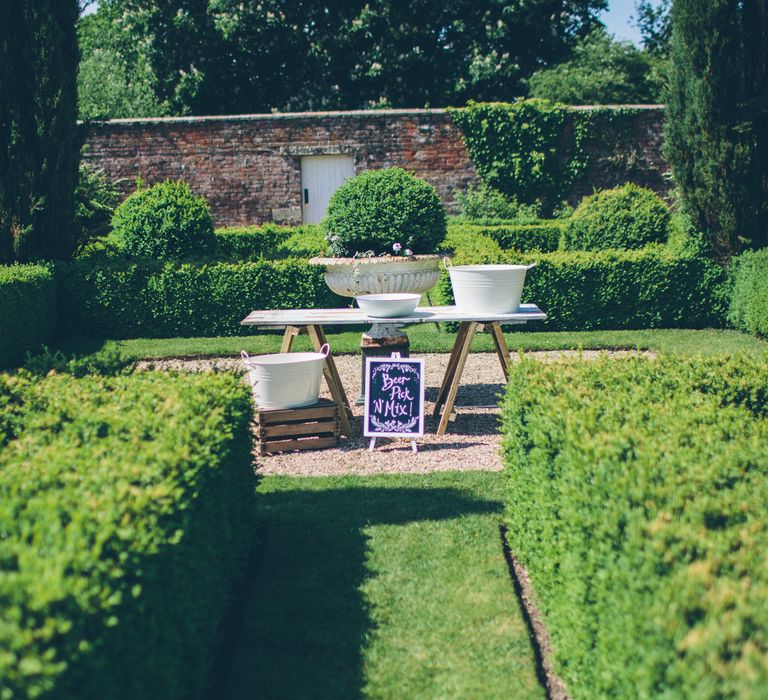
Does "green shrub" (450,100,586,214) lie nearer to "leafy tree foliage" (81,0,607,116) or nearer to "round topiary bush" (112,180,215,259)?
"leafy tree foliage" (81,0,607,116)

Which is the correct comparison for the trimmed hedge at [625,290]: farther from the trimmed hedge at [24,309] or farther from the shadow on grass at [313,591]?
the shadow on grass at [313,591]

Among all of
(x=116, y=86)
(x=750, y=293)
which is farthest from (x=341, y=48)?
(x=750, y=293)

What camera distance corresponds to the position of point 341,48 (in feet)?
76.8

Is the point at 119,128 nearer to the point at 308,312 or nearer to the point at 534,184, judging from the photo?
the point at 534,184

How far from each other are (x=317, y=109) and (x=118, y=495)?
23.2m

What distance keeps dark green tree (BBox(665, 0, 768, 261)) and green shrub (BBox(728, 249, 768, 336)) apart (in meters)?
0.50

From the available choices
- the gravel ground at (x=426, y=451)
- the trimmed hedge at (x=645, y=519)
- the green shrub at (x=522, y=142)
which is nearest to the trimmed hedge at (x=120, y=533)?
the gravel ground at (x=426, y=451)

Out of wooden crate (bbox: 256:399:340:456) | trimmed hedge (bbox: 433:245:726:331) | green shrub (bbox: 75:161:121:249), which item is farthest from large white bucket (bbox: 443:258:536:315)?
green shrub (bbox: 75:161:121:249)

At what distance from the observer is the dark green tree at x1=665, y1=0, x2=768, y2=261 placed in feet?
34.6

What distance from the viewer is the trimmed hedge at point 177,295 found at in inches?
431

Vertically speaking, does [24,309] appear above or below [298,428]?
above

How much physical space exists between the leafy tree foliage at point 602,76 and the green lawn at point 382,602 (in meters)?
20.7

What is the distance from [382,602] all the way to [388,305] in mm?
2986

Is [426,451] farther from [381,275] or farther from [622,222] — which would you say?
[622,222]
